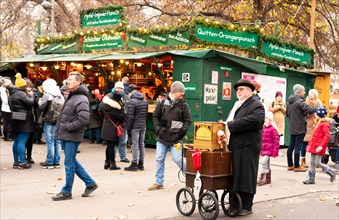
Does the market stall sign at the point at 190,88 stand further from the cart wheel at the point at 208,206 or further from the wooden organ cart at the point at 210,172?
the cart wheel at the point at 208,206

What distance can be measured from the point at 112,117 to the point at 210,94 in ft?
13.7

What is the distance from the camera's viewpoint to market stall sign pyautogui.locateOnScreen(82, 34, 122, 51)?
17.4 m

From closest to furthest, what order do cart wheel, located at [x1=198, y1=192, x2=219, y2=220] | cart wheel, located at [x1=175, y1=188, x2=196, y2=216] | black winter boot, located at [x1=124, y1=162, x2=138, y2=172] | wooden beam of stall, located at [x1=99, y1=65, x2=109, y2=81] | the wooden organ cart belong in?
cart wheel, located at [x1=198, y1=192, x2=219, y2=220] < the wooden organ cart < cart wheel, located at [x1=175, y1=188, x2=196, y2=216] < black winter boot, located at [x1=124, y1=162, x2=138, y2=172] < wooden beam of stall, located at [x1=99, y1=65, x2=109, y2=81]

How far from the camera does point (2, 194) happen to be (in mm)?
9141

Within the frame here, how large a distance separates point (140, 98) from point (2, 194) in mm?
3742

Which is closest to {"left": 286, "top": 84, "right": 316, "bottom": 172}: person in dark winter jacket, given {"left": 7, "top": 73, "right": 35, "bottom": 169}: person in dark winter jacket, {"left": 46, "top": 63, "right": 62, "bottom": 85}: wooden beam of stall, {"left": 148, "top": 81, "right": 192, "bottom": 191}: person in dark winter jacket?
{"left": 148, "top": 81, "right": 192, "bottom": 191}: person in dark winter jacket

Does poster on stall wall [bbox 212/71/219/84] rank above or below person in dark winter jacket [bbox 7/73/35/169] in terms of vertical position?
above

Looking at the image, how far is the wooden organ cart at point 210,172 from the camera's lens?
287 inches

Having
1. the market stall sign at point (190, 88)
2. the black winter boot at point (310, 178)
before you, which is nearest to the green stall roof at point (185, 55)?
the market stall sign at point (190, 88)

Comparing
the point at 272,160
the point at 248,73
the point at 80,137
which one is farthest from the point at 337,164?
the point at 80,137

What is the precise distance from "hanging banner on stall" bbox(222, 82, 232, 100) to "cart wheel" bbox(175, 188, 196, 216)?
7933mm

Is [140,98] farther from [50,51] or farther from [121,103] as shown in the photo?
[50,51]

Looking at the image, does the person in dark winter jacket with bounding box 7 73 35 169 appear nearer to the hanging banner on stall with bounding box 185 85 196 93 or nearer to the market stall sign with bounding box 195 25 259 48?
the hanging banner on stall with bounding box 185 85 196 93

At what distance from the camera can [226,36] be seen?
16.0 meters
